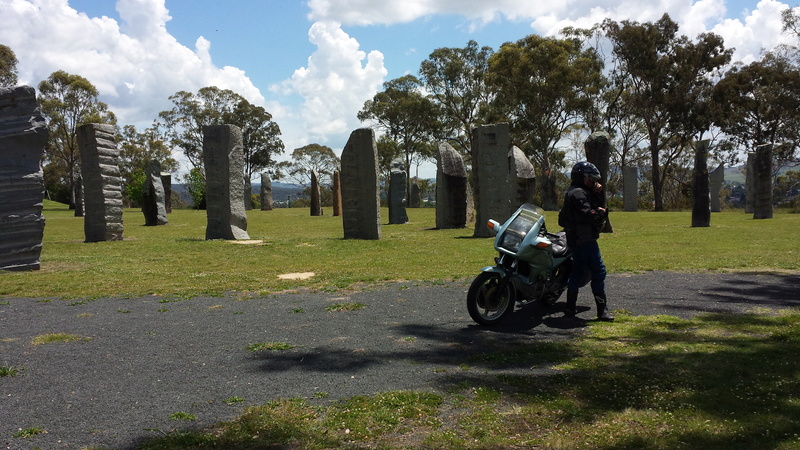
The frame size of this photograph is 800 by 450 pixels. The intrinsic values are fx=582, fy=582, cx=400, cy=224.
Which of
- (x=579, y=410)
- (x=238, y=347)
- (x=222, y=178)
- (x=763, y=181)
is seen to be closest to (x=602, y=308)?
(x=579, y=410)

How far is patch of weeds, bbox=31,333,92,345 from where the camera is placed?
5830 millimetres

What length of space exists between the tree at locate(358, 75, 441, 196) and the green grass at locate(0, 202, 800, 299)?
119ft

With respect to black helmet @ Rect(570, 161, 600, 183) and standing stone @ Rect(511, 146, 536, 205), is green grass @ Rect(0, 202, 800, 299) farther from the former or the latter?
standing stone @ Rect(511, 146, 536, 205)

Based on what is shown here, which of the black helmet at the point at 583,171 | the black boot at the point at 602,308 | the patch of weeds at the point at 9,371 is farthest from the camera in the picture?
the black helmet at the point at 583,171

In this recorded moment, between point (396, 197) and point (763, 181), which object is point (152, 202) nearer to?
point (396, 197)

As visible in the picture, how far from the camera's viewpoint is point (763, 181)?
74.5 ft

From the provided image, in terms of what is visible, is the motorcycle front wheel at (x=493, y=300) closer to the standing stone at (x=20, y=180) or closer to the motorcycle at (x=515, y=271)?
the motorcycle at (x=515, y=271)

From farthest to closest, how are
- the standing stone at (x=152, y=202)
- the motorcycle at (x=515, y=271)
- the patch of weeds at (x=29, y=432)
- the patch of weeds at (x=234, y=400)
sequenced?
the standing stone at (x=152, y=202) → the motorcycle at (x=515, y=271) → the patch of weeds at (x=234, y=400) → the patch of weeds at (x=29, y=432)

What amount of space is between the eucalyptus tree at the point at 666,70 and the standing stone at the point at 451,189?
24494 millimetres

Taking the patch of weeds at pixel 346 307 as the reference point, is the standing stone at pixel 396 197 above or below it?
above

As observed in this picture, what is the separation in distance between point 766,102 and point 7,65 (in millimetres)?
53882

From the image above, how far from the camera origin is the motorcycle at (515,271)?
6.16m

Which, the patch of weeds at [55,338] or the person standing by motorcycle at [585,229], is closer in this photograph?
the patch of weeds at [55,338]

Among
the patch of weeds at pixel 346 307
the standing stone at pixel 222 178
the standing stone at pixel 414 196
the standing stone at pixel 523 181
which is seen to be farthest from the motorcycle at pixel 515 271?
the standing stone at pixel 414 196
